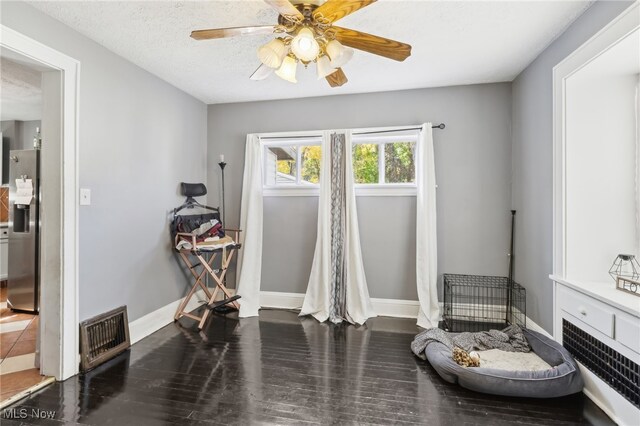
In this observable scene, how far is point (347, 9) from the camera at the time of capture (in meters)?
1.51

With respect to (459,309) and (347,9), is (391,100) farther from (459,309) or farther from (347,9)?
(459,309)

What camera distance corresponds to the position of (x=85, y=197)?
2.25m

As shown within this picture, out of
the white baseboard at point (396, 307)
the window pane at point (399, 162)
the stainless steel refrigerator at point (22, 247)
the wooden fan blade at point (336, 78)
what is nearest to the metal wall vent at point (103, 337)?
the stainless steel refrigerator at point (22, 247)

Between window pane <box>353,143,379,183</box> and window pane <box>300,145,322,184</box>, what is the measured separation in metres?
0.44

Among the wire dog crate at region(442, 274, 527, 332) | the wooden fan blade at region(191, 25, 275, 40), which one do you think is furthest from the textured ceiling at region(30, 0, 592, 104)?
the wire dog crate at region(442, 274, 527, 332)

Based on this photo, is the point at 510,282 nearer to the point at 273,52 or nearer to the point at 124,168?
the point at 273,52

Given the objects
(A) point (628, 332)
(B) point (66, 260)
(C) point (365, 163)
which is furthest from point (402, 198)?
(B) point (66, 260)

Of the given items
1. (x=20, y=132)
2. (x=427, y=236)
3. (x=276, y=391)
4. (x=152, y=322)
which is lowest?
(x=276, y=391)

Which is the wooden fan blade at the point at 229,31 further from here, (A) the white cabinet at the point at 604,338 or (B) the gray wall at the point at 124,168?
(A) the white cabinet at the point at 604,338

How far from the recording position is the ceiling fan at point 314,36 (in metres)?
1.52

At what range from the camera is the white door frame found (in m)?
2.10

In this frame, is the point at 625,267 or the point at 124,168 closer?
the point at 625,267

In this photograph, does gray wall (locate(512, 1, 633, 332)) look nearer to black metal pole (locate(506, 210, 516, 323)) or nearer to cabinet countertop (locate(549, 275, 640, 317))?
black metal pole (locate(506, 210, 516, 323))

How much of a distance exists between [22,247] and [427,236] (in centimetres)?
434
